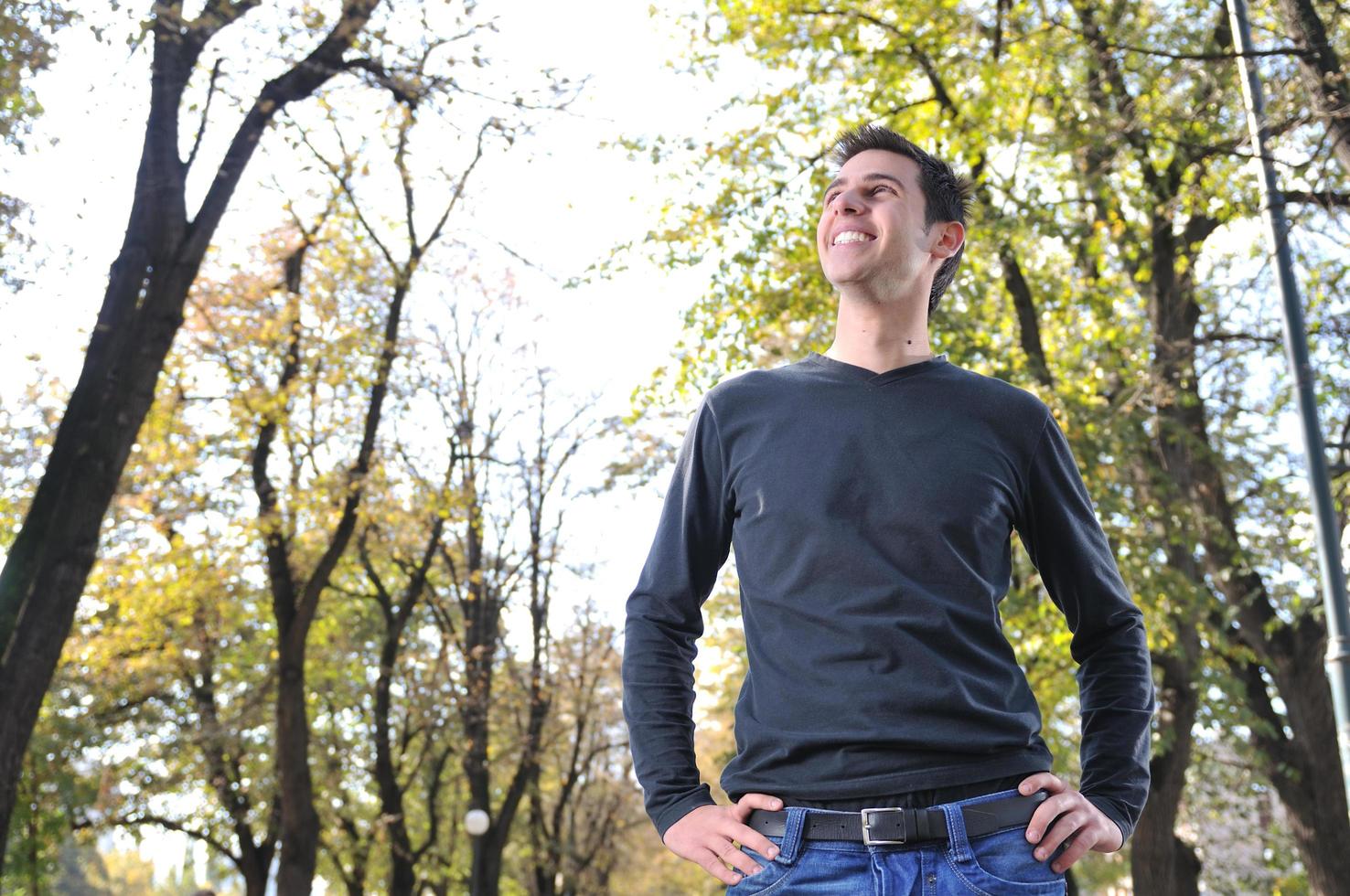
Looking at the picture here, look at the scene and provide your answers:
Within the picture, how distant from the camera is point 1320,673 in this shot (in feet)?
54.1

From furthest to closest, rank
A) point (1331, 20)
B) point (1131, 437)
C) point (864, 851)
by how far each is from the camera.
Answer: point (1131, 437), point (1331, 20), point (864, 851)

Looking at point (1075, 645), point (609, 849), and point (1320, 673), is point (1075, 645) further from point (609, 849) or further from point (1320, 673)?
point (609, 849)

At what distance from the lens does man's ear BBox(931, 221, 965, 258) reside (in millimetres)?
2967

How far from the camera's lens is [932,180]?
2.97 metres

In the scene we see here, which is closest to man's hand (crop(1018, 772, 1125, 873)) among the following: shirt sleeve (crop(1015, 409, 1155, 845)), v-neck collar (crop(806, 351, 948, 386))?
Result: shirt sleeve (crop(1015, 409, 1155, 845))

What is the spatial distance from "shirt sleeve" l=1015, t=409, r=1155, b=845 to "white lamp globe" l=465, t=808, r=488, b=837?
21.8 meters

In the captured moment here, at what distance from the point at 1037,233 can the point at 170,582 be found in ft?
44.0

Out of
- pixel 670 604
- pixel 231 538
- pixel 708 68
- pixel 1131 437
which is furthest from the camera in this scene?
pixel 231 538

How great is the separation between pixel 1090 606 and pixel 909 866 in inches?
28.3

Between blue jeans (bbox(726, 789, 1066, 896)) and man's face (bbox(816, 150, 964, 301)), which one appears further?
man's face (bbox(816, 150, 964, 301))

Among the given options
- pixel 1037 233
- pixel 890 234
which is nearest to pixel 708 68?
pixel 1037 233

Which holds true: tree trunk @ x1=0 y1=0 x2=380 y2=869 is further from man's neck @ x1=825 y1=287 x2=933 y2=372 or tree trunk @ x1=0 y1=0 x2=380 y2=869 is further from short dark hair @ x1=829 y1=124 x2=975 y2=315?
man's neck @ x1=825 y1=287 x2=933 y2=372

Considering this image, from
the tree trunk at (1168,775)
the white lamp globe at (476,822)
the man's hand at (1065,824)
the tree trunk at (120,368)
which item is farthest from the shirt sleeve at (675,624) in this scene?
the white lamp globe at (476,822)

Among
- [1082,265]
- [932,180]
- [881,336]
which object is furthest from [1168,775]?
[881,336]
